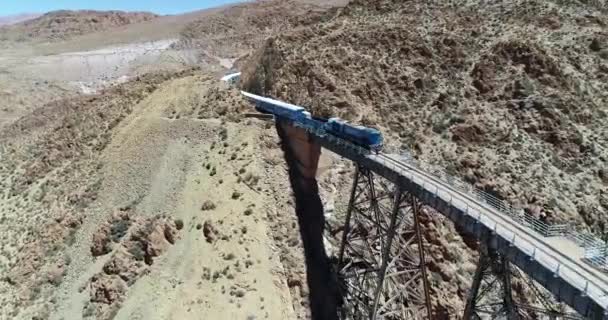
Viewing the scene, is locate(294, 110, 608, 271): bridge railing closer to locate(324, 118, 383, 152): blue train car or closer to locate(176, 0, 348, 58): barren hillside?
locate(324, 118, 383, 152): blue train car

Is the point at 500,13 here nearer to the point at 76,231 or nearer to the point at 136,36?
the point at 76,231

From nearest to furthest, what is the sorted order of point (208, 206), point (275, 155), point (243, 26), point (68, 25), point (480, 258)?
point (480, 258) → point (208, 206) → point (275, 155) → point (243, 26) → point (68, 25)

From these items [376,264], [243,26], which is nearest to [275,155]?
[376,264]

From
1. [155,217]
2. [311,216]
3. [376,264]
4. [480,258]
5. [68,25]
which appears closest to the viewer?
[480,258]

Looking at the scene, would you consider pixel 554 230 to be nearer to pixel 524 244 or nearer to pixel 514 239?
pixel 524 244

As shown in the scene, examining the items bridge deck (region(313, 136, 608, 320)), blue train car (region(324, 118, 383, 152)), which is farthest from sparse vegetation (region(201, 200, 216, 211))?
bridge deck (region(313, 136, 608, 320))

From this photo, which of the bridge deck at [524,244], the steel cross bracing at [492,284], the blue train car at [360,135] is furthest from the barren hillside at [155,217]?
the steel cross bracing at [492,284]

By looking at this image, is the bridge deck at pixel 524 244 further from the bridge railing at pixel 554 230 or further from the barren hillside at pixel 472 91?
the barren hillside at pixel 472 91
